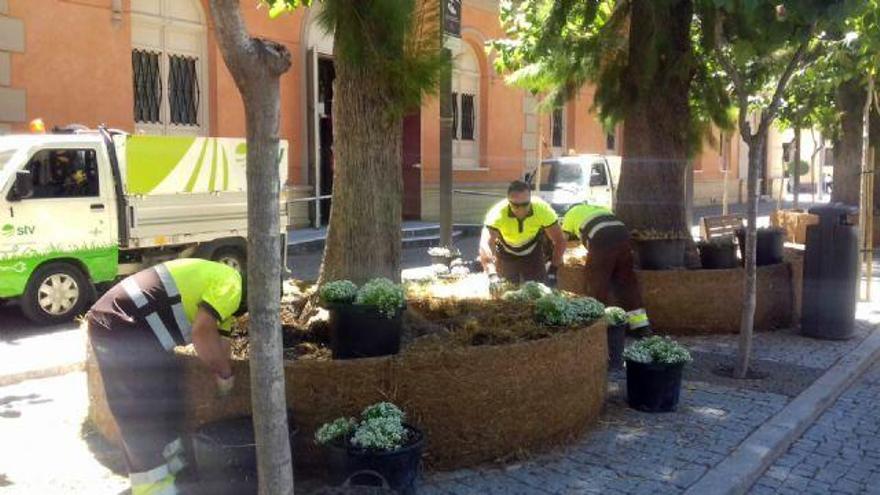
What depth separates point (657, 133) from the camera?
31.4 ft

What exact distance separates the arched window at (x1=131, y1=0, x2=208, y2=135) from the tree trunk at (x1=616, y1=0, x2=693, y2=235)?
8281 mm

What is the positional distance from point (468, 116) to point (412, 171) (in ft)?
8.84

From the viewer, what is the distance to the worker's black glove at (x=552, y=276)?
8586mm

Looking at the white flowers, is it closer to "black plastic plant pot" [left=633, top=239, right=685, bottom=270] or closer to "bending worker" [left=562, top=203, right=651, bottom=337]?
"bending worker" [left=562, top=203, right=651, bottom=337]

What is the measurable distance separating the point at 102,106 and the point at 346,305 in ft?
32.7

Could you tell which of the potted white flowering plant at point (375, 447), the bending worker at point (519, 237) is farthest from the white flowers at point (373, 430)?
the bending worker at point (519, 237)

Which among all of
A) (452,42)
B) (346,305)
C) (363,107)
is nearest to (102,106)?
(452,42)

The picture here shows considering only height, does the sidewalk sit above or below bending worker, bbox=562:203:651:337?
below

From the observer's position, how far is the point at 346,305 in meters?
5.00

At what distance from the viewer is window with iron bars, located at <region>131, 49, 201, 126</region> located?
14.4m

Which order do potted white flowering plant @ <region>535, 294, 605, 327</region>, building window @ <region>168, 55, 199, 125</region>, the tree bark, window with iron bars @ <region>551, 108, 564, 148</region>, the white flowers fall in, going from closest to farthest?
1. the tree bark
2. the white flowers
3. potted white flowering plant @ <region>535, 294, 605, 327</region>
4. building window @ <region>168, 55, 199, 125</region>
5. window with iron bars @ <region>551, 108, 564, 148</region>

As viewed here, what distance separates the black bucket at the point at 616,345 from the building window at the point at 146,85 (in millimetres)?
9993

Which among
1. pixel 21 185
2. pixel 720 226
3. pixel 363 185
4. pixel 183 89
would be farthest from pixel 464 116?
pixel 363 185

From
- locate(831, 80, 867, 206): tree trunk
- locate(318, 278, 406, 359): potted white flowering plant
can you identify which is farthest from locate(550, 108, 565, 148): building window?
locate(318, 278, 406, 359): potted white flowering plant
